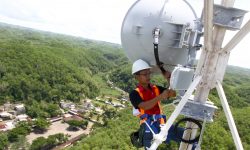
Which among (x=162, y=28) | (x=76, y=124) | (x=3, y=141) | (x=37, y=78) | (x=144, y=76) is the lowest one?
(x=76, y=124)

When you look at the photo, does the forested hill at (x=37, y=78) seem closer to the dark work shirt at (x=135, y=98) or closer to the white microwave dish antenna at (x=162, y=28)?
the dark work shirt at (x=135, y=98)

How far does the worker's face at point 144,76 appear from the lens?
17.0ft

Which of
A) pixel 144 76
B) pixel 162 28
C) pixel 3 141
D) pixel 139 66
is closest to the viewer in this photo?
pixel 162 28

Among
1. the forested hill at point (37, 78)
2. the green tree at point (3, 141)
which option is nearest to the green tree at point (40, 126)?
the green tree at point (3, 141)

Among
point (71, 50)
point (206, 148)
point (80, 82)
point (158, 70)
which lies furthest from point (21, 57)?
point (158, 70)

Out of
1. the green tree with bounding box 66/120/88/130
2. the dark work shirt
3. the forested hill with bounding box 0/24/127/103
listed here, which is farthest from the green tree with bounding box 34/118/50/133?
the dark work shirt

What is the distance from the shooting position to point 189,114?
4.47 metres

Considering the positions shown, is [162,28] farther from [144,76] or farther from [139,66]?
[144,76]

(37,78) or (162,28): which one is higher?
(162,28)

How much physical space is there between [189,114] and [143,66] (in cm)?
111

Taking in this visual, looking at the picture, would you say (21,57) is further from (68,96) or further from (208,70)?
(208,70)

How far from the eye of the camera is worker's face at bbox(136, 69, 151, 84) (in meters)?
5.18

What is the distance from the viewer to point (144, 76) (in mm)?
5195

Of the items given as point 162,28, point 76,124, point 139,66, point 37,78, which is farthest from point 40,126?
point 162,28
